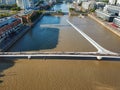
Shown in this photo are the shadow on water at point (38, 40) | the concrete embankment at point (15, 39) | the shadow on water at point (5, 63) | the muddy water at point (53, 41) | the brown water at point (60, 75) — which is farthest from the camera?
the shadow on water at point (38, 40)

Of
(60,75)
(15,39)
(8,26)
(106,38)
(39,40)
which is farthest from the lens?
(106,38)

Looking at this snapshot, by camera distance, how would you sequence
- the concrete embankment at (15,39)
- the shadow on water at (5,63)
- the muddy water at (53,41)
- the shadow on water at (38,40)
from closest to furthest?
the shadow on water at (5,63) → the concrete embankment at (15,39) → the muddy water at (53,41) → the shadow on water at (38,40)

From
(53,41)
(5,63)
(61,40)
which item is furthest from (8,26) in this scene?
(5,63)

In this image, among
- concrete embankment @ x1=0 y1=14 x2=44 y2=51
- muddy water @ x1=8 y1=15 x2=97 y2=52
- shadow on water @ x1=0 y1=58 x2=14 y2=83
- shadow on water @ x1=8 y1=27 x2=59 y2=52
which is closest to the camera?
shadow on water @ x1=0 y1=58 x2=14 y2=83

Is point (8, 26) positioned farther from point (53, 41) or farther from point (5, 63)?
point (5, 63)

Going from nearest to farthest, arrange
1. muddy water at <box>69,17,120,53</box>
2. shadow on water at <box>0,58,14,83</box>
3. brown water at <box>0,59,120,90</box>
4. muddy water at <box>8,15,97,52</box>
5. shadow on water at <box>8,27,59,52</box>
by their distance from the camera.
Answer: brown water at <box>0,59,120,90</box> < shadow on water at <box>0,58,14,83</box> < muddy water at <box>8,15,97,52</box> < shadow on water at <box>8,27,59,52</box> < muddy water at <box>69,17,120,53</box>

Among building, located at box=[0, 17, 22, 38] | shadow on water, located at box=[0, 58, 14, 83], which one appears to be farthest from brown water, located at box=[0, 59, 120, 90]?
building, located at box=[0, 17, 22, 38]

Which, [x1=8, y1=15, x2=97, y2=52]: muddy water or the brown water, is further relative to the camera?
[x1=8, y1=15, x2=97, y2=52]: muddy water

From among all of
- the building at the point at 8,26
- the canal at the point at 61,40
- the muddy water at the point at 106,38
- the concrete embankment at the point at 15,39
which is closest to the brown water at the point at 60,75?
the concrete embankment at the point at 15,39

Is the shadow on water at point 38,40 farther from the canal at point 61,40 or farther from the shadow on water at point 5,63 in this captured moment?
the shadow on water at point 5,63

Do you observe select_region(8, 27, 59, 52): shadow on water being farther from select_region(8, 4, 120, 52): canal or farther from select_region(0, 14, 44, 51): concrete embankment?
select_region(0, 14, 44, 51): concrete embankment

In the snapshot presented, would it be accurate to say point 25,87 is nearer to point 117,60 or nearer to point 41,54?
point 41,54
